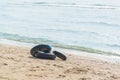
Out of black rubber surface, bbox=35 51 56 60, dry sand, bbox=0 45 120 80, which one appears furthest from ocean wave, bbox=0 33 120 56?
black rubber surface, bbox=35 51 56 60

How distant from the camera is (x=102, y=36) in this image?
63.7 feet

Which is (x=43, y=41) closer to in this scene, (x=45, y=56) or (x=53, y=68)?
(x=45, y=56)

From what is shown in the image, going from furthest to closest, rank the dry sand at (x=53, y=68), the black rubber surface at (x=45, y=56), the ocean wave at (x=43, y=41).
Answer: the ocean wave at (x=43, y=41) < the black rubber surface at (x=45, y=56) < the dry sand at (x=53, y=68)

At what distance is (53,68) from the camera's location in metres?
10.4

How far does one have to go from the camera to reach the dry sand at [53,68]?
931cm

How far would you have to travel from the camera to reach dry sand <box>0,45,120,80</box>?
30.6 ft

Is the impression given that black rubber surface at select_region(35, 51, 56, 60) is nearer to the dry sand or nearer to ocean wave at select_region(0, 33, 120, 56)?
the dry sand

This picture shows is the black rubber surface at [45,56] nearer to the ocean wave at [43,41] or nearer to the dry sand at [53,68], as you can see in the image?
the dry sand at [53,68]

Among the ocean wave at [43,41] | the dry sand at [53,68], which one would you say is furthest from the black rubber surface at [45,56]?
the ocean wave at [43,41]

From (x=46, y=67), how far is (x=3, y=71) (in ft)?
4.80

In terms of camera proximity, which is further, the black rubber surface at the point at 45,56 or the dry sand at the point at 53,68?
the black rubber surface at the point at 45,56

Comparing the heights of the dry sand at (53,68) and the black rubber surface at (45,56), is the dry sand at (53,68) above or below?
below

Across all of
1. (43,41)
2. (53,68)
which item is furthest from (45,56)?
(43,41)

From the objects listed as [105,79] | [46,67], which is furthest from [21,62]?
[105,79]
